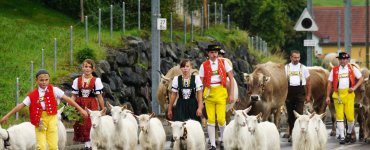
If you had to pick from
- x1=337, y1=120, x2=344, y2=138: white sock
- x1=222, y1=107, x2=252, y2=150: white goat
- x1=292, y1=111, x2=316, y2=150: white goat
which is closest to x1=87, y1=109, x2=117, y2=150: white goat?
x1=222, y1=107, x2=252, y2=150: white goat

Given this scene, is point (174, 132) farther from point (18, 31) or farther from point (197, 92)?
point (18, 31)

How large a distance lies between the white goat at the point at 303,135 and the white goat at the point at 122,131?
2.96 metres

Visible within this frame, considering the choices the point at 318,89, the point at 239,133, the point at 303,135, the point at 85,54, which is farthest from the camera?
the point at 85,54

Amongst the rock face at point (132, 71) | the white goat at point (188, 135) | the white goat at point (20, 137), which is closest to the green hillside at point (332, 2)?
the rock face at point (132, 71)

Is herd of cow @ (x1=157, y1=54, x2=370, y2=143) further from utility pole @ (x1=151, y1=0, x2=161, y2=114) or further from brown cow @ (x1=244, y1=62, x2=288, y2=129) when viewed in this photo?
utility pole @ (x1=151, y1=0, x2=161, y2=114)

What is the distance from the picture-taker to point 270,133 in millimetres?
23797

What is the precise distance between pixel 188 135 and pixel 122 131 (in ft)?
3.86

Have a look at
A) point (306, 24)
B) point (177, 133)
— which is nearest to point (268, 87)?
point (177, 133)

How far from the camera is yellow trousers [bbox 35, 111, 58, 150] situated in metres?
20.9

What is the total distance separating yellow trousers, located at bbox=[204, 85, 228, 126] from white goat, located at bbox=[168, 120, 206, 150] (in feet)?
3.53

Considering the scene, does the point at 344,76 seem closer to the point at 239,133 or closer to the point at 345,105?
the point at 345,105

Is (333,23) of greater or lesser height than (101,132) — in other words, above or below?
above

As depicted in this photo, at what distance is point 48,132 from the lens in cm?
2097

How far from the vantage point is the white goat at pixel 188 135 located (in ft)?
76.0
